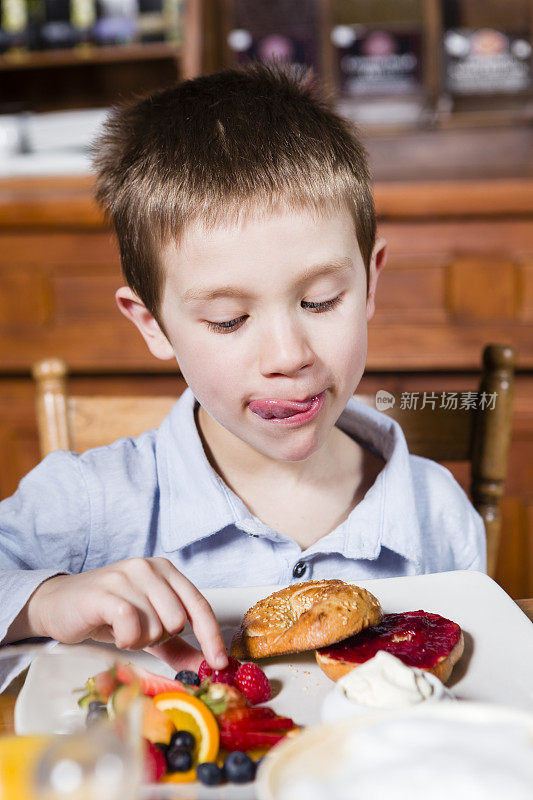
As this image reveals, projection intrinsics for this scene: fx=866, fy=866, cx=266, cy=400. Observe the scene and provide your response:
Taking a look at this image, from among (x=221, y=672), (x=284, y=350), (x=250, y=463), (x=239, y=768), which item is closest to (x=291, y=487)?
(x=250, y=463)

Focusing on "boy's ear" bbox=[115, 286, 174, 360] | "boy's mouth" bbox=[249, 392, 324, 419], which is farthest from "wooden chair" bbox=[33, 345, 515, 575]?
"boy's mouth" bbox=[249, 392, 324, 419]

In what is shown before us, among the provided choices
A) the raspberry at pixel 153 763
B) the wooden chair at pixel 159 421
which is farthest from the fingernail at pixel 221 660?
the wooden chair at pixel 159 421

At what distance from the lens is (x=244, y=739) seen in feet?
1.46

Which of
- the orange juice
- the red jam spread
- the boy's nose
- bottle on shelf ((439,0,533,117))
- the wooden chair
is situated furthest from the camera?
bottle on shelf ((439,0,533,117))

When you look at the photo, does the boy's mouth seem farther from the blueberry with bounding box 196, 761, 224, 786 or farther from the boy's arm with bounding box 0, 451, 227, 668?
the blueberry with bounding box 196, 761, 224, 786

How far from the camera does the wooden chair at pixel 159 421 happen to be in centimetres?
99

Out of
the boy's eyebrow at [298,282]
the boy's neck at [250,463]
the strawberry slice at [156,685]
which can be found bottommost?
the boy's neck at [250,463]

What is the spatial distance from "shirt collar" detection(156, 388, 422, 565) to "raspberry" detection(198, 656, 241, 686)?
254mm

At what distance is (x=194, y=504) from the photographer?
805 mm

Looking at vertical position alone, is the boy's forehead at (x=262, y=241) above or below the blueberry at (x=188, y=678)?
above

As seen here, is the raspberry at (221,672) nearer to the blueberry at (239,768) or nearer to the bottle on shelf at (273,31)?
the blueberry at (239,768)

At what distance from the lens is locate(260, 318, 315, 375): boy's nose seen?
639 millimetres

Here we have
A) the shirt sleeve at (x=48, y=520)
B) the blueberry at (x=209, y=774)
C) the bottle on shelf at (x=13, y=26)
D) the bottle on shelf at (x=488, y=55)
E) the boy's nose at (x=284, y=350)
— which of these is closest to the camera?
the blueberry at (x=209, y=774)

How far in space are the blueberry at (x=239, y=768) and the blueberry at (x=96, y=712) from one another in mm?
89
